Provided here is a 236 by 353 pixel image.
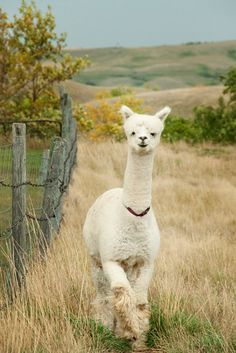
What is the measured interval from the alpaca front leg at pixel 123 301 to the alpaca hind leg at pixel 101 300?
1.16 feet

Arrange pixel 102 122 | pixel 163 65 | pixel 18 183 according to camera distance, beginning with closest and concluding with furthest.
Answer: pixel 18 183 → pixel 102 122 → pixel 163 65

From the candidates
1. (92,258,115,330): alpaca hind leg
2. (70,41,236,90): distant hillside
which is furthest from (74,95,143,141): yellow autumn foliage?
(70,41,236,90): distant hillside

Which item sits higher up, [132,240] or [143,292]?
[132,240]

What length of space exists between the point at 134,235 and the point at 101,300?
73cm

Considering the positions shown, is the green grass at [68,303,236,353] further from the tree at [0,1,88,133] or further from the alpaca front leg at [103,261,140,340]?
the tree at [0,1,88,133]

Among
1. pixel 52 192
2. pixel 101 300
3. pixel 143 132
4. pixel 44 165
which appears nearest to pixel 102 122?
pixel 44 165

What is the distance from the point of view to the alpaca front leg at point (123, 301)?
14.6 feet

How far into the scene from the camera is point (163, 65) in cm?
13438

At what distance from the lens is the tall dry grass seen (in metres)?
4.69

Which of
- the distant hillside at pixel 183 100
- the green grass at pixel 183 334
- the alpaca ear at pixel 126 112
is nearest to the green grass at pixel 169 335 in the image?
the green grass at pixel 183 334

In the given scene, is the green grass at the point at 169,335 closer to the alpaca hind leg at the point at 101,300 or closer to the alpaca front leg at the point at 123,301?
the alpaca hind leg at the point at 101,300

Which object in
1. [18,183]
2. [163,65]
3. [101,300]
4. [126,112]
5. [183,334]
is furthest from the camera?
[163,65]

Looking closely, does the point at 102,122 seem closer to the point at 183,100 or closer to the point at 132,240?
the point at 132,240

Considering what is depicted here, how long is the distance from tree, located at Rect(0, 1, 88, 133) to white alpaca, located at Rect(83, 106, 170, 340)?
52.3 feet
